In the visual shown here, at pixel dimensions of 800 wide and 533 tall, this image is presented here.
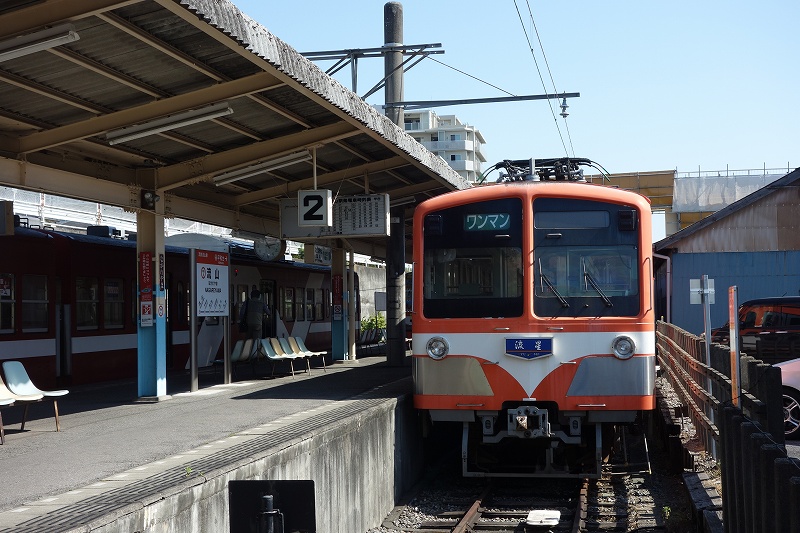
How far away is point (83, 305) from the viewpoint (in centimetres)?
1641

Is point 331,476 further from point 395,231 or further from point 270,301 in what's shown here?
point 270,301

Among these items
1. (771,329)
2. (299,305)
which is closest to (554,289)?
(771,329)

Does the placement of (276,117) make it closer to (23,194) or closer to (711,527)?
(711,527)

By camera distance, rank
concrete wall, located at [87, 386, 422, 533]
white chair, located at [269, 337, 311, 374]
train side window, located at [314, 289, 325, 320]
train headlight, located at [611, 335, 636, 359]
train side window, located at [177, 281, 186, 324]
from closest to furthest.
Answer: concrete wall, located at [87, 386, 422, 533] → train headlight, located at [611, 335, 636, 359] → white chair, located at [269, 337, 311, 374] → train side window, located at [177, 281, 186, 324] → train side window, located at [314, 289, 325, 320]

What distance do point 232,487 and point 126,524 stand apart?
84 centimetres

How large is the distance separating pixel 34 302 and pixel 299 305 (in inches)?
444

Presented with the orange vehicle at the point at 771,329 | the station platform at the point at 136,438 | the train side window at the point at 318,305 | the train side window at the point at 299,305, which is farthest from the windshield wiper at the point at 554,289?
the train side window at the point at 318,305

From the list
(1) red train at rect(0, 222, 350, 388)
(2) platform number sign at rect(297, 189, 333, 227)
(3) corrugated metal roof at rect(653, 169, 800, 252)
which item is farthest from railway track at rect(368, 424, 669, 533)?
(3) corrugated metal roof at rect(653, 169, 800, 252)

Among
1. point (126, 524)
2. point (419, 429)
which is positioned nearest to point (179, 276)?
point (419, 429)

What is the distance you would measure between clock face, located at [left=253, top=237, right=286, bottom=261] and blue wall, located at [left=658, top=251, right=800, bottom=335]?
1224 cm

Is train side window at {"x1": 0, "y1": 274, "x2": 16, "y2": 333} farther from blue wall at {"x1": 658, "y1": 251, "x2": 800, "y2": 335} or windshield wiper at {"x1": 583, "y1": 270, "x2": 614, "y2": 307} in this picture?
blue wall at {"x1": 658, "y1": 251, "x2": 800, "y2": 335}

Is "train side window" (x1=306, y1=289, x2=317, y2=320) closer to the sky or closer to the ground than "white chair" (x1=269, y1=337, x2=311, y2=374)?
closer to the sky

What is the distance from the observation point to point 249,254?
21859 millimetres

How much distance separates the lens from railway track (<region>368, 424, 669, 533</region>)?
8.72 meters
